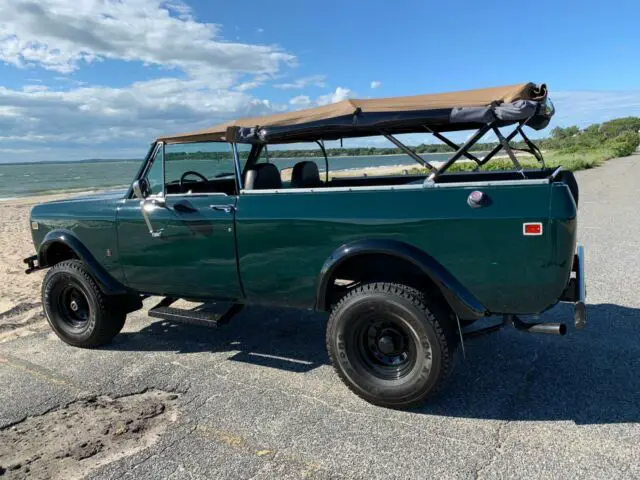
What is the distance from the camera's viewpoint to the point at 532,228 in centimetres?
303

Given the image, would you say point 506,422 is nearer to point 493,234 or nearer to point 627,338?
point 493,234

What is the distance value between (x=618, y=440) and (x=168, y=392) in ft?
9.79

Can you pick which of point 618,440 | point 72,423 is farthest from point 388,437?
point 72,423

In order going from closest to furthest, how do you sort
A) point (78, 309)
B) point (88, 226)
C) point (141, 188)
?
point (141, 188) < point (88, 226) < point (78, 309)

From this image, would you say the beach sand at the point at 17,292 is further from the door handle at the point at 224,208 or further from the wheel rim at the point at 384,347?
the wheel rim at the point at 384,347

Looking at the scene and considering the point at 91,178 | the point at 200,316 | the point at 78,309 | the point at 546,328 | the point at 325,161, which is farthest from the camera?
the point at 91,178

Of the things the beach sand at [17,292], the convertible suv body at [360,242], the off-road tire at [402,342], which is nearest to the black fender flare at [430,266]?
the convertible suv body at [360,242]

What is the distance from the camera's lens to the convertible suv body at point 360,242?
3.14 metres

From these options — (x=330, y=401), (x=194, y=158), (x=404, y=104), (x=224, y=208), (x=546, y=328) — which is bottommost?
(x=330, y=401)

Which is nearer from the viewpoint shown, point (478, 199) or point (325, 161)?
point (478, 199)

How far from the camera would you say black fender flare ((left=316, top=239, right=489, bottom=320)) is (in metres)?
3.25

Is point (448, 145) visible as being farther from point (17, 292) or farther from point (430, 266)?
point (17, 292)

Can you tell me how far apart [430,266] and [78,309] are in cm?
352

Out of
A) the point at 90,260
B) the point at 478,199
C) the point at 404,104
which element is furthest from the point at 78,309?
the point at 478,199
